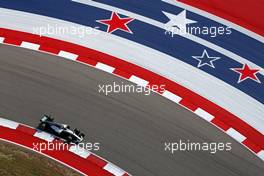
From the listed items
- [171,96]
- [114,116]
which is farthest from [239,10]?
[114,116]

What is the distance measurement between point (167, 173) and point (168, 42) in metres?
7.19

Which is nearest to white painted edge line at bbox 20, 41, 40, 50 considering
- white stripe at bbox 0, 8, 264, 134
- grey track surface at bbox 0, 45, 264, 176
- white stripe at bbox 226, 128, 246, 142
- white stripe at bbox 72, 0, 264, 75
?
grey track surface at bbox 0, 45, 264, 176

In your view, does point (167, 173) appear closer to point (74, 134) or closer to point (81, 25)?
point (74, 134)

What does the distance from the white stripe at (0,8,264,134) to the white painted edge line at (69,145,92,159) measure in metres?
5.19

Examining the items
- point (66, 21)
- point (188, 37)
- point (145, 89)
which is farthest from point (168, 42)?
point (66, 21)

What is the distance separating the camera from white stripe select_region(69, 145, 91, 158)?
21.8 meters

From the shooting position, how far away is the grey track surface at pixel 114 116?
21.8 meters

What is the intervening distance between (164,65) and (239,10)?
562cm

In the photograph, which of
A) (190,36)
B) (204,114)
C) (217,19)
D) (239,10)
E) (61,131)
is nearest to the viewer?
(61,131)

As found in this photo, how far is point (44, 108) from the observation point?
902 inches

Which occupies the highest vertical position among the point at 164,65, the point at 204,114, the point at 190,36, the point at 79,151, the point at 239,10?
the point at 239,10

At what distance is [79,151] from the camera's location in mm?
21922

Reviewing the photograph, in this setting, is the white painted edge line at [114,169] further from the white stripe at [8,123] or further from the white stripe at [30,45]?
the white stripe at [30,45]

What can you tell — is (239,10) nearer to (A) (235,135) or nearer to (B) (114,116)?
(A) (235,135)
